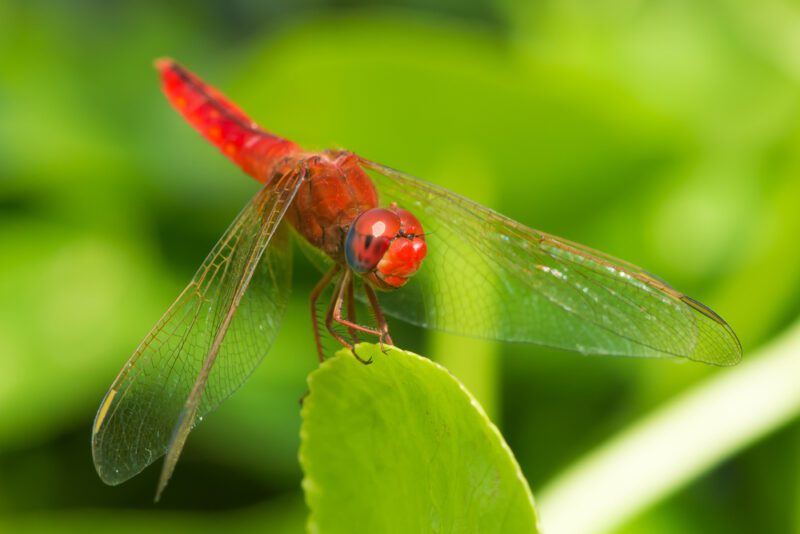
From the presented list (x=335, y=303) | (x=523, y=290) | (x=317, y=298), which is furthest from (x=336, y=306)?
(x=523, y=290)

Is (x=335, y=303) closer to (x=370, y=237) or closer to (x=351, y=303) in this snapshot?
(x=351, y=303)

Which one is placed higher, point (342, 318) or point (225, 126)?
point (225, 126)

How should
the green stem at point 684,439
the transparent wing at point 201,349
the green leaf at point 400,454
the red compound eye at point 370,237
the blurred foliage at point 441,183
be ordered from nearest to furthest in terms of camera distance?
1. the green leaf at point 400,454
2. the transparent wing at point 201,349
3. the red compound eye at point 370,237
4. the green stem at point 684,439
5. the blurred foliage at point 441,183

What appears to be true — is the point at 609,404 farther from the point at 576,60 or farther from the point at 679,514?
the point at 576,60

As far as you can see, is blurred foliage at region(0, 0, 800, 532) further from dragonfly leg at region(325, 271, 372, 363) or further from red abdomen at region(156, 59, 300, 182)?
dragonfly leg at region(325, 271, 372, 363)

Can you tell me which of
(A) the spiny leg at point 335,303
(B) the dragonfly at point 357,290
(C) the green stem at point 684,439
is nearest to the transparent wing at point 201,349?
(B) the dragonfly at point 357,290

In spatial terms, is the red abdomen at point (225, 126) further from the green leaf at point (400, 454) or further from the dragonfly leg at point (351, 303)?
the green leaf at point (400, 454)

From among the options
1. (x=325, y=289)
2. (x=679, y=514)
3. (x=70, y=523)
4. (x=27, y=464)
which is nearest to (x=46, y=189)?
(x=27, y=464)
